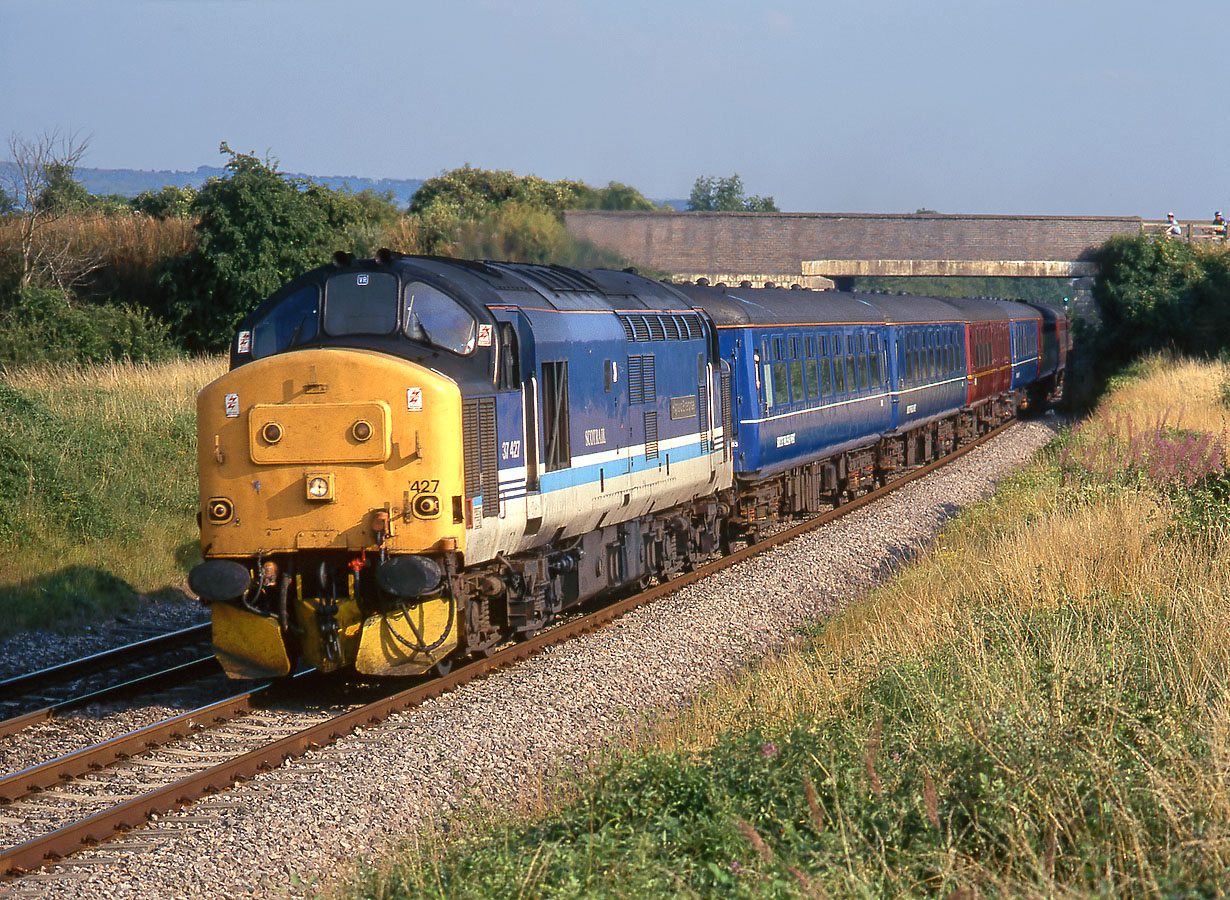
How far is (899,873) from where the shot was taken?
5.11 metres

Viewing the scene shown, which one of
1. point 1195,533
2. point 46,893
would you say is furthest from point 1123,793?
point 1195,533

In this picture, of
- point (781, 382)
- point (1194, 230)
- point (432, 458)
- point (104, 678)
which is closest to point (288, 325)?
point (432, 458)

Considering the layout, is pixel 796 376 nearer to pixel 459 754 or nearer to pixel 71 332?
pixel 459 754

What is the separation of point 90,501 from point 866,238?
141 ft

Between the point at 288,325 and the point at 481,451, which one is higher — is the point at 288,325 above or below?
above

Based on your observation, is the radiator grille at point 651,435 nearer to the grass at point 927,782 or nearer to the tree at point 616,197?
the grass at point 927,782

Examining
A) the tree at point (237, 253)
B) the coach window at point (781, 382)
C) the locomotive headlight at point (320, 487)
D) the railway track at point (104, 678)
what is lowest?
the railway track at point (104, 678)

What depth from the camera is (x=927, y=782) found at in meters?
5.06

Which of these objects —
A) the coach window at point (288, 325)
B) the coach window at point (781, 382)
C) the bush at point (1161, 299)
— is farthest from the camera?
the bush at point (1161, 299)

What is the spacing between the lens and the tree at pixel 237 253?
30500 millimetres

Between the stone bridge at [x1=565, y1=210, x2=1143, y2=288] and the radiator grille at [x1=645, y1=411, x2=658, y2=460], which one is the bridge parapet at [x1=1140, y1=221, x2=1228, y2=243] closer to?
the stone bridge at [x1=565, y1=210, x2=1143, y2=288]

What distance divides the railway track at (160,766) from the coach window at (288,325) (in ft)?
8.93

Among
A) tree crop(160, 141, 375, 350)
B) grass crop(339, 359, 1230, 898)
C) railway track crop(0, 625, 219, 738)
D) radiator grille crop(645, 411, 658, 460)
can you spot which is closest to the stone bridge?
tree crop(160, 141, 375, 350)

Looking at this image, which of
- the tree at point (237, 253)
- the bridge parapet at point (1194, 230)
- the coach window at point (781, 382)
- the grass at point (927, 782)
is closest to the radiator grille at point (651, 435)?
the grass at point (927, 782)
